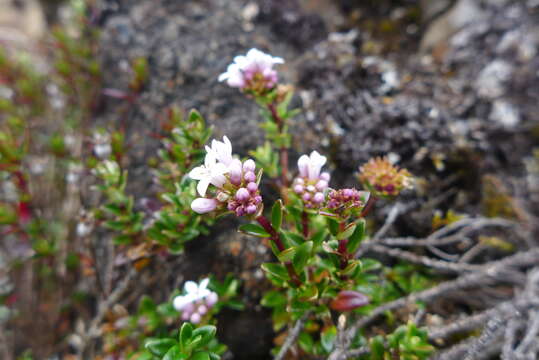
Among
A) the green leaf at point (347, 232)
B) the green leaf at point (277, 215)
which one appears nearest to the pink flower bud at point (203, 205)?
the green leaf at point (277, 215)

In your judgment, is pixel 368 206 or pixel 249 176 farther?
pixel 368 206

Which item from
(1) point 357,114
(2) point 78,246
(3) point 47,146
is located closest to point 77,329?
(2) point 78,246

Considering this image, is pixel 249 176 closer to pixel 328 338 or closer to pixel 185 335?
pixel 185 335

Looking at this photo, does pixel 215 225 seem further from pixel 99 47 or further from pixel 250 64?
pixel 99 47

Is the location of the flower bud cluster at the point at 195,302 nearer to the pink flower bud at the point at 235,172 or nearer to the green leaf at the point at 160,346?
the green leaf at the point at 160,346

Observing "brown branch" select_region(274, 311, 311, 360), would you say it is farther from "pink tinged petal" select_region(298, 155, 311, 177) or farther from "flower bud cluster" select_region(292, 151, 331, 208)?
"pink tinged petal" select_region(298, 155, 311, 177)

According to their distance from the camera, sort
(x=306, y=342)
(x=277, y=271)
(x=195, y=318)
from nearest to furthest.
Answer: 1. (x=277, y=271)
2. (x=195, y=318)
3. (x=306, y=342)

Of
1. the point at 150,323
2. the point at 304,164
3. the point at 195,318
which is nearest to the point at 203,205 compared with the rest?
the point at 304,164

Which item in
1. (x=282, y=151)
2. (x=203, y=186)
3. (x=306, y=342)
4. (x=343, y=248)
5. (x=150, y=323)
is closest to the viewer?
(x=203, y=186)
